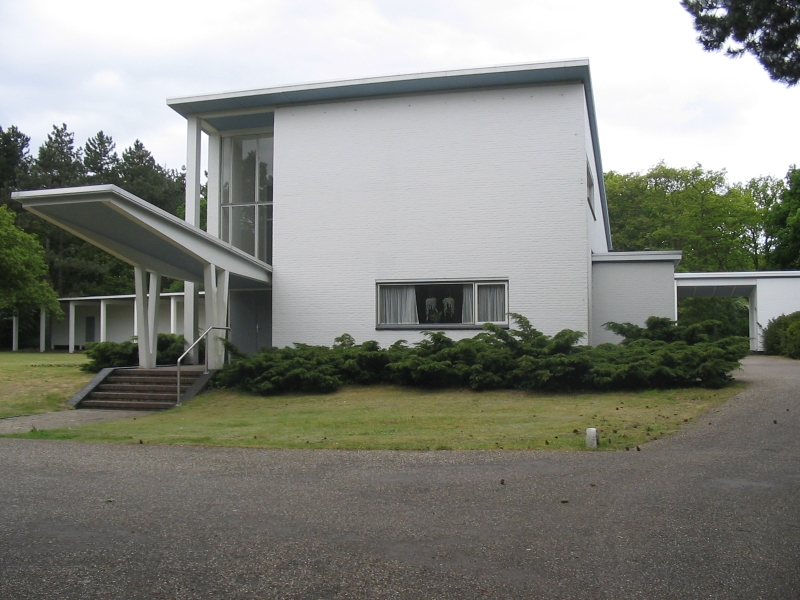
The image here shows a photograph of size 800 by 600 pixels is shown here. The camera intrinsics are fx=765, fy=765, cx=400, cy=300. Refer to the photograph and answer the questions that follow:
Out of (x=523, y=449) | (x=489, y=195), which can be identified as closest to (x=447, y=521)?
(x=523, y=449)

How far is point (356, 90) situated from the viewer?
1947cm

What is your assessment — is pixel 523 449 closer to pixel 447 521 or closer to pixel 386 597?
pixel 447 521

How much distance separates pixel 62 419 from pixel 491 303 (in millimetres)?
9913

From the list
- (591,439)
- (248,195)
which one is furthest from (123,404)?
(591,439)

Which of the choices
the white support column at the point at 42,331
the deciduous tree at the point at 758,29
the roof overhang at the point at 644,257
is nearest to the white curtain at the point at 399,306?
the roof overhang at the point at 644,257

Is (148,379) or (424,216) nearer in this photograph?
(148,379)

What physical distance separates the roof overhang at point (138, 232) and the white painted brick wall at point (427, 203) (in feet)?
5.70

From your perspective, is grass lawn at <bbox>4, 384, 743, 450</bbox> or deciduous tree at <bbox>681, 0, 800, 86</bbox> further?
grass lawn at <bbox>4, 384, 743, 450</bbox>

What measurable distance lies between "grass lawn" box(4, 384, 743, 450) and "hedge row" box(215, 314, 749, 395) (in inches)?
14.4

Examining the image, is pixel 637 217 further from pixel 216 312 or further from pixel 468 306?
pixel 216 312

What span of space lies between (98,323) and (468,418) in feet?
136

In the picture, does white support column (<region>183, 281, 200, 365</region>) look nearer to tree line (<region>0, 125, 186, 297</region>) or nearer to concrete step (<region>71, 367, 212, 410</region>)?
concrete step (<region>71, 367, 212, 410</region>)

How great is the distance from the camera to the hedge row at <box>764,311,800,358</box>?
25.9 metres

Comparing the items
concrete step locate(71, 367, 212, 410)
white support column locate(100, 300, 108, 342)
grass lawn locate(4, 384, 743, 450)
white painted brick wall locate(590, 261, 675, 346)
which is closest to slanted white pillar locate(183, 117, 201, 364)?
concrete step locate(71, 367, 212, 410)
